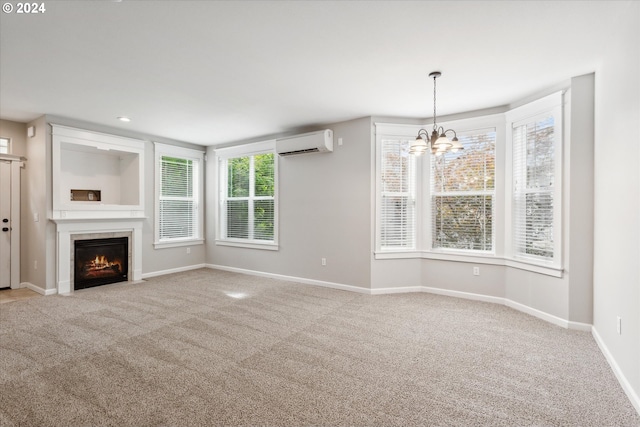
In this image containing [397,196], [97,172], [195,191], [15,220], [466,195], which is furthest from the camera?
[195,191]

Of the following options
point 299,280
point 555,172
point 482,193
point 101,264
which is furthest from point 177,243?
point 555,172

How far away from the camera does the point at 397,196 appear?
4.98m

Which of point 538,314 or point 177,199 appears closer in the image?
point 538,314

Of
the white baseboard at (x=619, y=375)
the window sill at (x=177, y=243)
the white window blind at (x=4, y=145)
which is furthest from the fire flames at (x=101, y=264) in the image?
the white baseboard at (x=619, y=375)

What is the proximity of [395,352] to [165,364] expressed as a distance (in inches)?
77.7

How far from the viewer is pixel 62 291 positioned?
4.92 m

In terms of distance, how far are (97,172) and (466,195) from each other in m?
6.27

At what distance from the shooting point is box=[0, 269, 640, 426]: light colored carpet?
2.03 metres

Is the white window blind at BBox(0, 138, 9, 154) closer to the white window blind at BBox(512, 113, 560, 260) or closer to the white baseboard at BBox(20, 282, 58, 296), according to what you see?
the white baseboard at BBox(20, 282, 58, 296)

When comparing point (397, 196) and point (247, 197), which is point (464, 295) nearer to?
point (397, 196)

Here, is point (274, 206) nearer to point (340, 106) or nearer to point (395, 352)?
point (340, 106)

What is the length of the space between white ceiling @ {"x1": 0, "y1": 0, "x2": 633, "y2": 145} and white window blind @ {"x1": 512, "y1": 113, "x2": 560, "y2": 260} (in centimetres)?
50

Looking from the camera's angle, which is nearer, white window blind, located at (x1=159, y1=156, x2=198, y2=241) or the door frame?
the door frame

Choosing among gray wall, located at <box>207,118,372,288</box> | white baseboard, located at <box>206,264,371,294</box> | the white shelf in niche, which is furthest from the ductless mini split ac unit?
the white shelf in niche
